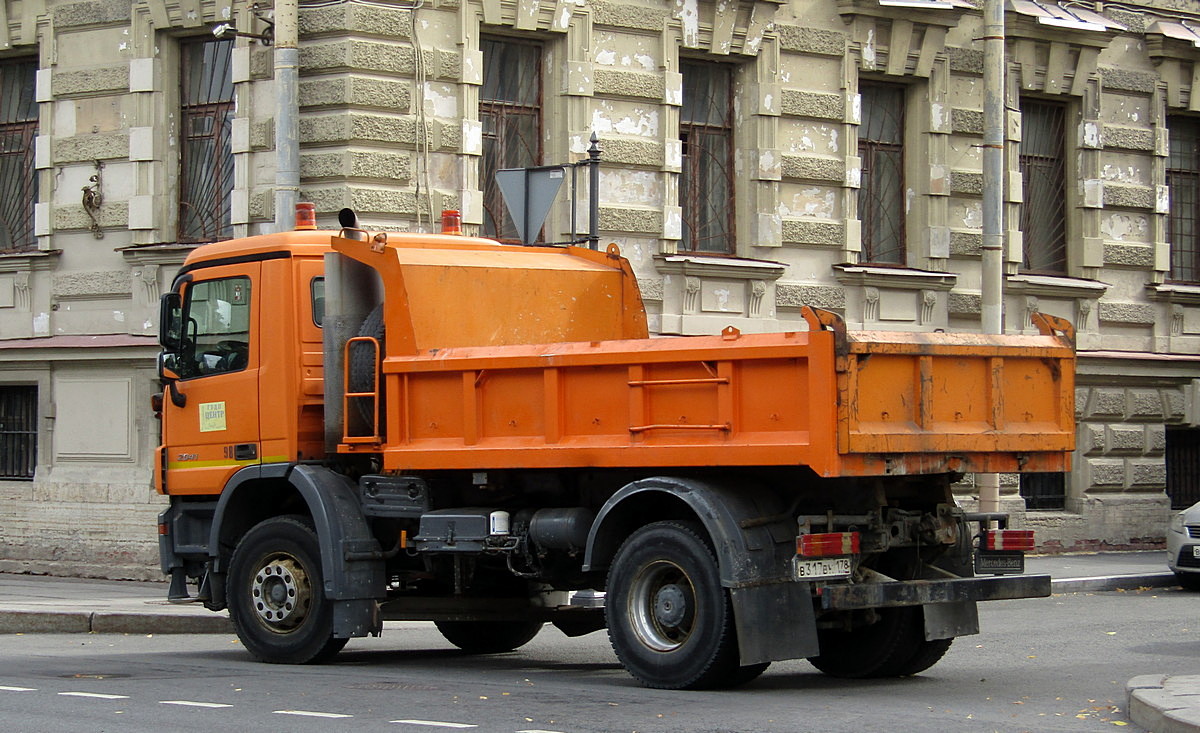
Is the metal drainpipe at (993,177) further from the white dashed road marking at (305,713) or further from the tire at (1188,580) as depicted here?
the white dashed road marking at (305,713)

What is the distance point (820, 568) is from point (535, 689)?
6.03 ft

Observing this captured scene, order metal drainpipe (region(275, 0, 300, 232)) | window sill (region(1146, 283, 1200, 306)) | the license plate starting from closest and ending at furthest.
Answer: the license plate, metal drainpipe (region(275, 0, 300, 232)), window sill (region(1146, 283, 1200, 306))

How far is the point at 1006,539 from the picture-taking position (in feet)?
36.6

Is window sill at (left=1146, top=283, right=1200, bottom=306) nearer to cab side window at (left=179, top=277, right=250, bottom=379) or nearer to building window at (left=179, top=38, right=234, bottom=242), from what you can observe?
building window at (left=179, top=38, right=234, bottom=242)

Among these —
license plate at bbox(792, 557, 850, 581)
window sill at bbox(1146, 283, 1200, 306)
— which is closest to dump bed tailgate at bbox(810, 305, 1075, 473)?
license plate at bbox(792, 557, 850, 581)

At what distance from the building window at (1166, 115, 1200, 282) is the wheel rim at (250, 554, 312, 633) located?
1585 cm

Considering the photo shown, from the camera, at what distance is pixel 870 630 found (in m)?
11.5

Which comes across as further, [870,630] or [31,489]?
[31,489]

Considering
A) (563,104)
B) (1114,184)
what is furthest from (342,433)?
(1114,184)

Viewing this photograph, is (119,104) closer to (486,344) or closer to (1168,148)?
(486,344)

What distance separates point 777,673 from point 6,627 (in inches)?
266

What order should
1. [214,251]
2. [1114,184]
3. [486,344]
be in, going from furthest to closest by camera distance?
[1114,184]
[214,251]
[486,344]

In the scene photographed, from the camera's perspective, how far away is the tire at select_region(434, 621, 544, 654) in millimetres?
13609

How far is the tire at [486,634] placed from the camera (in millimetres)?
13609
